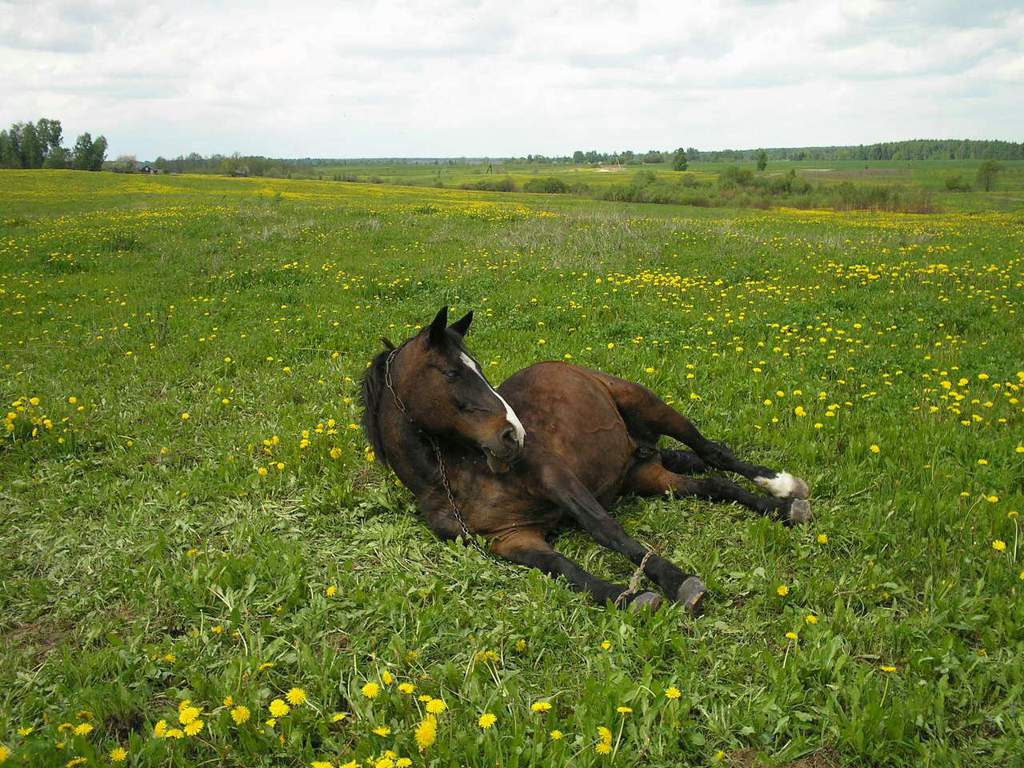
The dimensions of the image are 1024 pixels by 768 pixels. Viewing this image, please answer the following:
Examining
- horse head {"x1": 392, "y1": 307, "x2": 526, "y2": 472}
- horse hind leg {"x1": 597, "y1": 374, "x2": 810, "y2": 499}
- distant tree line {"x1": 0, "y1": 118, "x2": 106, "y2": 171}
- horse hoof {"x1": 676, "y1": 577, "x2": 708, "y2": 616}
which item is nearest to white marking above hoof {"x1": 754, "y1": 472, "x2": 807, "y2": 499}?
horse hind leg {"x1": 597, "y1": 374, "x2": 810, "y2": 499}

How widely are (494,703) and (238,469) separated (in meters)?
3.72

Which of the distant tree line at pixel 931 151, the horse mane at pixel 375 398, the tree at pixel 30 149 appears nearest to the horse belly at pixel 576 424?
the horse mane at pixel 375 398

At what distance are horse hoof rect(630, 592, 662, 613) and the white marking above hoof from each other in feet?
5.59

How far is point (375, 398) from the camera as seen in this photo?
4738mm

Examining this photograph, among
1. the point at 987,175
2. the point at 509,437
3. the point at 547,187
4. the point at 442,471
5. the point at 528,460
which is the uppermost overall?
the point at 987,175

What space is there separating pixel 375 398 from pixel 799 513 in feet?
9.81

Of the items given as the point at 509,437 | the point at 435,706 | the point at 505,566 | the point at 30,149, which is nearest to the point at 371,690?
the point at 435,706

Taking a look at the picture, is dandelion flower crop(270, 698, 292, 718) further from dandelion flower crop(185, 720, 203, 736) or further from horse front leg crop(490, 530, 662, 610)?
horse front leg crop(490, 530, 662, 610)

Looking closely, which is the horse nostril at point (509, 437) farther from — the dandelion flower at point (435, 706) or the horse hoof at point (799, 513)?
the horse hoof at point (799, 513)

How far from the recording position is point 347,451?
5938 mm

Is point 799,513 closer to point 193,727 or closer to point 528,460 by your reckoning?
point 528,460

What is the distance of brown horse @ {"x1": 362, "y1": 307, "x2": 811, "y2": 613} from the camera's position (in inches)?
160

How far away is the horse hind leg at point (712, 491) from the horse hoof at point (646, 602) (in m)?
1.44

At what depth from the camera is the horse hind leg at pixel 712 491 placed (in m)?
4.53
